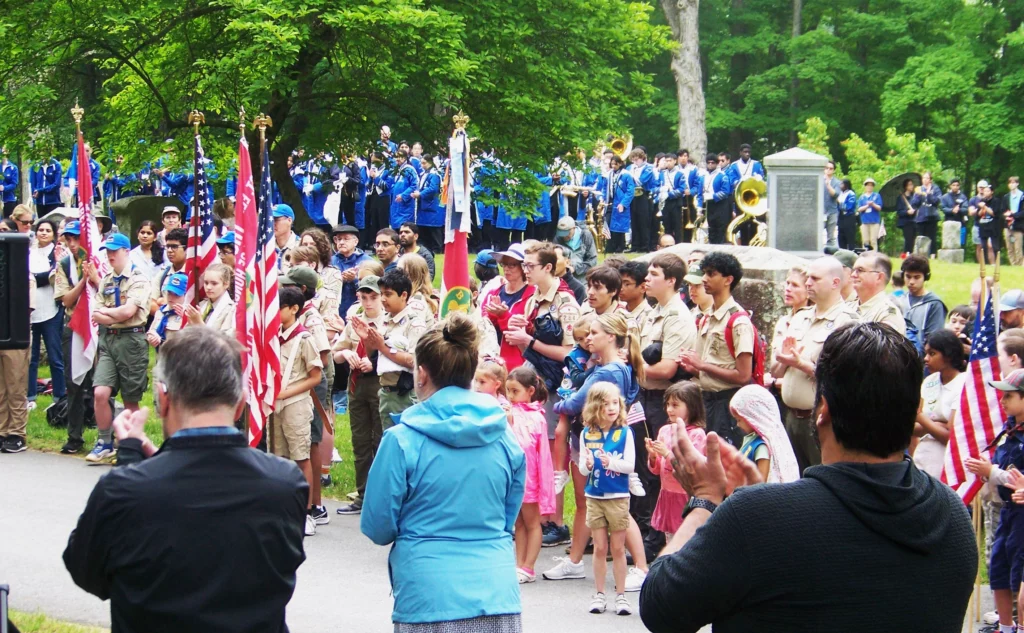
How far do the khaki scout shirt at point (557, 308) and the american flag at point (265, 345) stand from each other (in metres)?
1.77

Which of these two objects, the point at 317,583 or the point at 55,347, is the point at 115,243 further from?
the point at 317,583

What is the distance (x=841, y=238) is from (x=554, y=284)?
17617 millimetres

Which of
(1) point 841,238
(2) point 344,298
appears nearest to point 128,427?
(2) point 344,298

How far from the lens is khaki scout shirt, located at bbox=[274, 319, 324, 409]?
9062mm

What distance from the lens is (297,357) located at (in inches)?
358

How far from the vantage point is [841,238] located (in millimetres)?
25656

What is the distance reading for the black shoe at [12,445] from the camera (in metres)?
11.8

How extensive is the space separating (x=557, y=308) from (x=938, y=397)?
105 inches

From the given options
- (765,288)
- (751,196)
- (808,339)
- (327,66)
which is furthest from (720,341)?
(751,196)

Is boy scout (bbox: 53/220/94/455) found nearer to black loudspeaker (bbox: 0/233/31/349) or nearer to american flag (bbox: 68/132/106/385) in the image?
american flag (bbox: 68/132/106/385)

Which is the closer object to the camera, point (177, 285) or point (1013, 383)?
point (1013, 383)

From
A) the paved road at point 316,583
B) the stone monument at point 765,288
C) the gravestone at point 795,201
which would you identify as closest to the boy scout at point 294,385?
the paved road at point 316,583

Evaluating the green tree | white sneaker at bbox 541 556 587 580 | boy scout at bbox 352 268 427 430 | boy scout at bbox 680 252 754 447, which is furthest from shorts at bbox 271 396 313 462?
the green tree

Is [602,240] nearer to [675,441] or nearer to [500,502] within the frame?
[500,502]
